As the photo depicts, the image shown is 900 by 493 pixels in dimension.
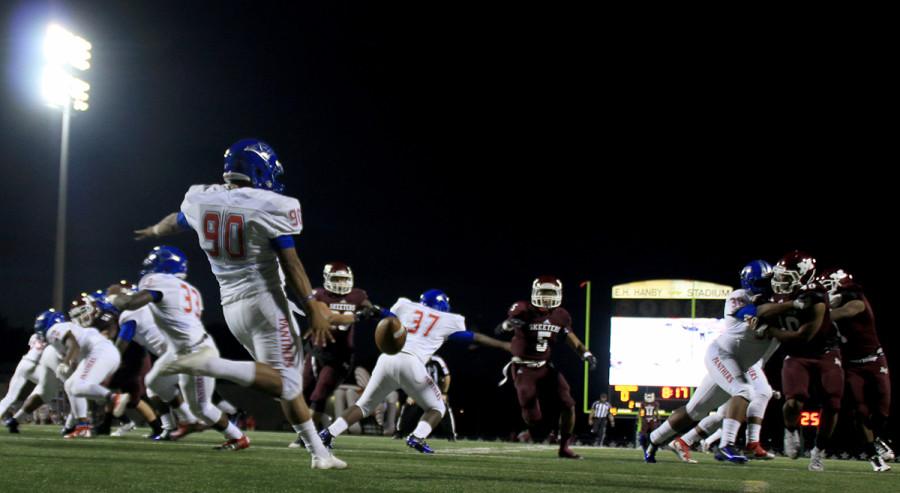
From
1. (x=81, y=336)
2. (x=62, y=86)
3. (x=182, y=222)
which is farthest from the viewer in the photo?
(x=62, y=86)

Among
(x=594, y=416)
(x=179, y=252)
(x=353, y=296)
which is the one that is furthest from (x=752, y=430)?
(x=594, y=416)

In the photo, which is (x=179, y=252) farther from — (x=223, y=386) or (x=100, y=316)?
(x=223, y=386)

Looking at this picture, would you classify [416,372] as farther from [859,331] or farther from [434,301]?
[859,331]

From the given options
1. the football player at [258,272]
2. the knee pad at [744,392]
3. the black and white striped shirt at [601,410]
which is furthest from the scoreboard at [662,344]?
the football player at [258,272]

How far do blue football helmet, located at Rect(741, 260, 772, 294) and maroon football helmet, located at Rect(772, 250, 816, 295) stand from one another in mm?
76

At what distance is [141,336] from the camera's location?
1107 cm

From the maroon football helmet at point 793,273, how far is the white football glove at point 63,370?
789 centimetres

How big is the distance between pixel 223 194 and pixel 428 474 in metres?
2.06

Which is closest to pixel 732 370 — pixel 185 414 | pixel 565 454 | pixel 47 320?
pixel 565 454

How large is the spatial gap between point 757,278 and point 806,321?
743 millimetres

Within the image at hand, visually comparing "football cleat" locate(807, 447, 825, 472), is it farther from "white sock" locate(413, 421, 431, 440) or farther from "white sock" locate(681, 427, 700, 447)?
"white sock" locate(413, 421, 431, 440)

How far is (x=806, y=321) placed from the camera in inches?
312

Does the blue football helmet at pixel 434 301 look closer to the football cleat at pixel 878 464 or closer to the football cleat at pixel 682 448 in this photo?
the football cleat at pixel 682 448

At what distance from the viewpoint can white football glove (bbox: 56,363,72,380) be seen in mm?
11289
